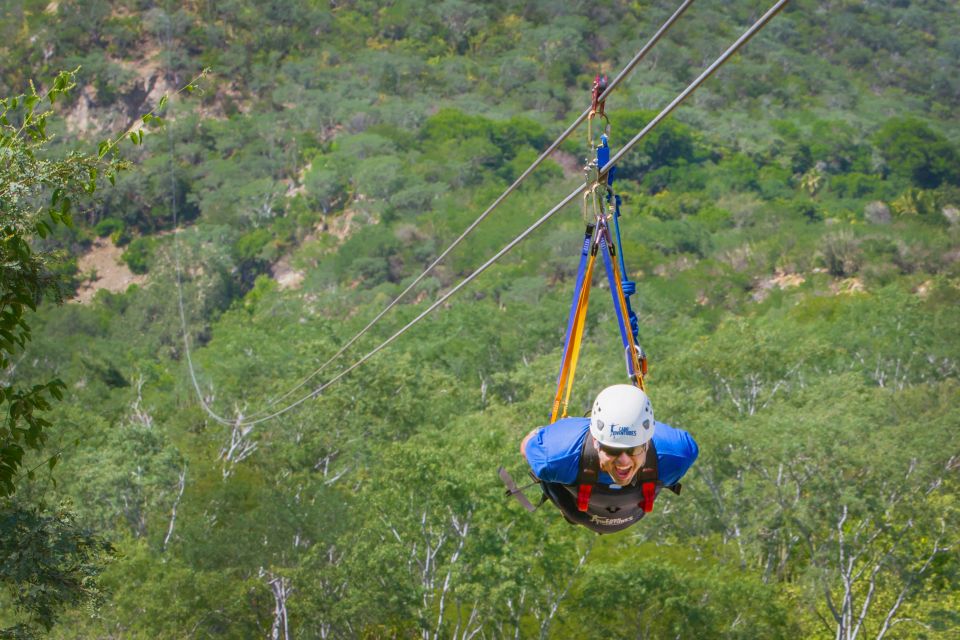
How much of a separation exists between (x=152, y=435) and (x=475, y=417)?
9044 millimetres

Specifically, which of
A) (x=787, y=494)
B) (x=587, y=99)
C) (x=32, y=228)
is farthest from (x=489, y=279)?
(x=32, y=228)

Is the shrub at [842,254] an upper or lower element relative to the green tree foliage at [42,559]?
lower

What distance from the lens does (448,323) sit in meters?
62.7

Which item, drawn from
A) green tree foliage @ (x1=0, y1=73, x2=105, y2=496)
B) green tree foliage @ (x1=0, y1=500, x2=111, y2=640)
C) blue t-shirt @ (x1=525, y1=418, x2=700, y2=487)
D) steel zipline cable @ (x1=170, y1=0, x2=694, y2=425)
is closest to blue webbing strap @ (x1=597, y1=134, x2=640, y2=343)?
steel zipline cable @ (x1=170, y1=0, x2=694, y2=425)

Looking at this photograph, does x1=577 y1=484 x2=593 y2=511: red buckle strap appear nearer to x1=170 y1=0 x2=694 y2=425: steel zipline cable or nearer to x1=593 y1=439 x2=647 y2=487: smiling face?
x1=593 y1=439 x2=647 y2=487: smiling face

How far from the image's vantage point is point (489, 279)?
81.1m

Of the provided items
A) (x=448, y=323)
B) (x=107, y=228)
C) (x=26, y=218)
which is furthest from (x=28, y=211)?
(x=107, y=228)

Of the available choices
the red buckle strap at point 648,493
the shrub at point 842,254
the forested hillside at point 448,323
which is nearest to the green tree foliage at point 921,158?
the forested hillside at point 448,323

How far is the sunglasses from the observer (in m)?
8.12

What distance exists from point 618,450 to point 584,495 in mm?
414

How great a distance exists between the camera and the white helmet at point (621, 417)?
309 inches

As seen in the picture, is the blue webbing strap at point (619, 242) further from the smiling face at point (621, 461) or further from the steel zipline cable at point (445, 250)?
the smiling face at point (621, 461)

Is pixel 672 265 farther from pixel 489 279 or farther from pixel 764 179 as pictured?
pixel 764 179

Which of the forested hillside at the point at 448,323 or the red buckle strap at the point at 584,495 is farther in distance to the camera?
the forested hillside at the point at 448,323
